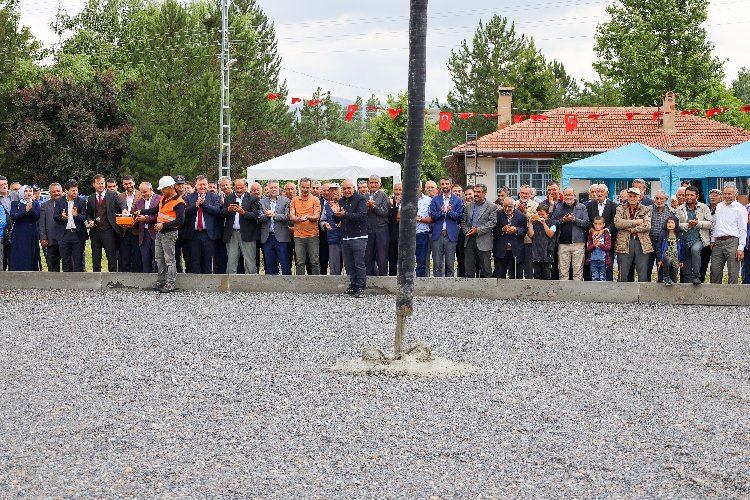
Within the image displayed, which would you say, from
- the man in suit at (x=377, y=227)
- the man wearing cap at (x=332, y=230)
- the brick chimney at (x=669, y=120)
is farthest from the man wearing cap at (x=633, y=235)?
the brick chimney at (x=669, y=120)

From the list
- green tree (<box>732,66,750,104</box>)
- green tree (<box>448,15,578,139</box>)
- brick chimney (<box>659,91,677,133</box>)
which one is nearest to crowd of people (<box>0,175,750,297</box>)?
brick chimney (<box>659,91,677,133</box>)

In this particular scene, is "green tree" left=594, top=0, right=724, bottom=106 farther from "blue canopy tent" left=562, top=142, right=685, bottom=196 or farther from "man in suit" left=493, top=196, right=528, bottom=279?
"man in suit" left=493, top=196, right=528, bottom=279

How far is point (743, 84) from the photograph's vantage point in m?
133

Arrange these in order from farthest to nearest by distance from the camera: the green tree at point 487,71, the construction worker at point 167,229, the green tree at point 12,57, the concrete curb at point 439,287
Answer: the green tree at point 487,71, the green tree at point 12,57, the construction worker at point 167,229, the concrete curb at point 439,287

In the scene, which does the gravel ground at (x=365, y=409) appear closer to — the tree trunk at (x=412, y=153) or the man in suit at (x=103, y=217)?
the tree trunk at (x=412, y=153)

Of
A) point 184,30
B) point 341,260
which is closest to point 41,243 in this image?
point 341,260

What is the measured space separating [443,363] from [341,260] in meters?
7.51

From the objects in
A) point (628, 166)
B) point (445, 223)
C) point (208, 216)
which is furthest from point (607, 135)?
point (208, 216)

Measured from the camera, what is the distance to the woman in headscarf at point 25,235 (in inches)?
701

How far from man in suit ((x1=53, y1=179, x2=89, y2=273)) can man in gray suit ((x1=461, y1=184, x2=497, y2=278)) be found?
21.6 feet

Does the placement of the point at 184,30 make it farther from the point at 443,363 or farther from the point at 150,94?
the point at 443,363

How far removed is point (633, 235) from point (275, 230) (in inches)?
233

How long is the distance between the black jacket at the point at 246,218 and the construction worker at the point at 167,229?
2.88 feet

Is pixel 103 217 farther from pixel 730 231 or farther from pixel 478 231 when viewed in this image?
pixel 730 231
